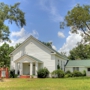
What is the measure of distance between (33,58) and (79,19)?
11.2 meters

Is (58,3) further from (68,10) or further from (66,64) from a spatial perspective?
(66,64)

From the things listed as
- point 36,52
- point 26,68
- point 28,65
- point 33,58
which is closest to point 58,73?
point 33,58

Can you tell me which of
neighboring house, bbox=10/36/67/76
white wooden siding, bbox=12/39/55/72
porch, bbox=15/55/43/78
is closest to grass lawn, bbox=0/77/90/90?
porch, bbox=15/55/43/78

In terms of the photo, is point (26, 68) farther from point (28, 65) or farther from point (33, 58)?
point (33, 58)

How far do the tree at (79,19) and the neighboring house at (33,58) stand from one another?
19.9 ft

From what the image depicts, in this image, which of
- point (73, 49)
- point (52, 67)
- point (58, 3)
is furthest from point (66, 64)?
point (73, 49)

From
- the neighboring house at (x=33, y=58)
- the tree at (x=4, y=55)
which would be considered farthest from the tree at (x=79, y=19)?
the tree at (x=4, y=55)

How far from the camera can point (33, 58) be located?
3016 centimetres

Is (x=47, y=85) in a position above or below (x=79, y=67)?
below

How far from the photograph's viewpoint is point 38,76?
2945 cm

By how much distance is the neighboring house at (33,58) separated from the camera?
3034cm

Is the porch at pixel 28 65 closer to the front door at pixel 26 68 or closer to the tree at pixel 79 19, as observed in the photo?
the front door at pixel 26 68

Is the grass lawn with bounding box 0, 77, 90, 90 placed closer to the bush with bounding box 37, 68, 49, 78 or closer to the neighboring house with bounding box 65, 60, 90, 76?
the bush with bounding box 37, 68, 49, 78

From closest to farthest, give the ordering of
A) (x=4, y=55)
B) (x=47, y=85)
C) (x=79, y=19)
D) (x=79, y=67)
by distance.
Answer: (x=47, y=85) → (x=79, y=19) → (x=79, y=67) → (x=4, y=55)
